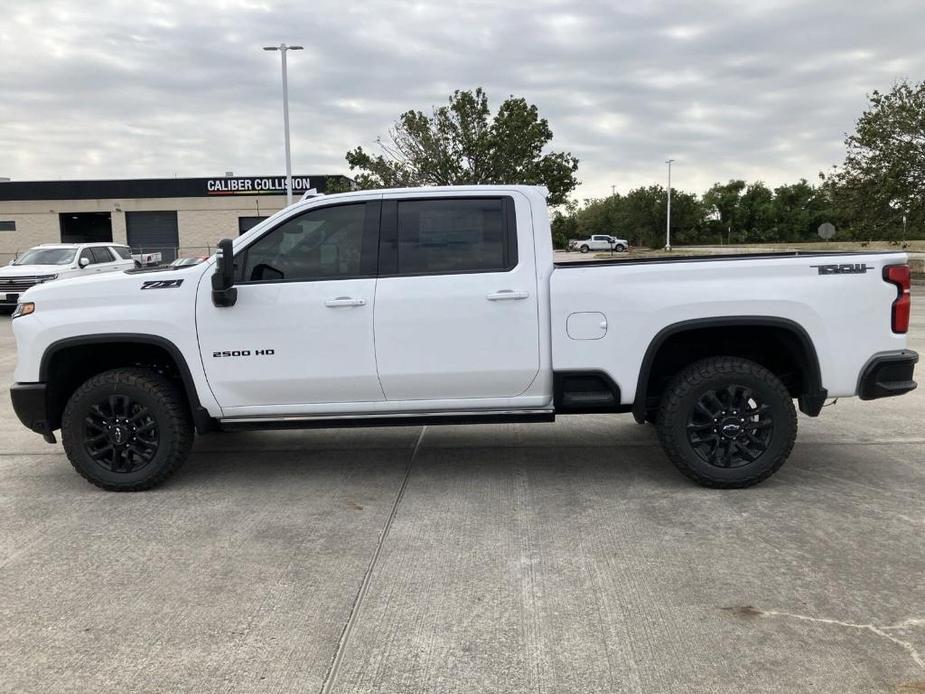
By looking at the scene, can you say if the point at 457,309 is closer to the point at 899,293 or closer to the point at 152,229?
the point at 899,293

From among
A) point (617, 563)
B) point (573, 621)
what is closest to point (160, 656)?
point (573, 621)

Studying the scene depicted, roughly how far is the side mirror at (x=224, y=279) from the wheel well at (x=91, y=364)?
1.70 feet

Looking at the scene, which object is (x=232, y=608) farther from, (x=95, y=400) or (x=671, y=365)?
(x=671, y=365)

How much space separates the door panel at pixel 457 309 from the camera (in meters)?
4.88

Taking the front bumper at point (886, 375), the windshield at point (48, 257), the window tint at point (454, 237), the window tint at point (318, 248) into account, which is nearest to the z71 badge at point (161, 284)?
the window tint at point (318, 248)

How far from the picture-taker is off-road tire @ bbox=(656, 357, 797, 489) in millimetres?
4852

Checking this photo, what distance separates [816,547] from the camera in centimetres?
408

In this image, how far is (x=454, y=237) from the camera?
16.6ft

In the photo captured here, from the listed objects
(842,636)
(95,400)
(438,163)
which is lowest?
(842,636)

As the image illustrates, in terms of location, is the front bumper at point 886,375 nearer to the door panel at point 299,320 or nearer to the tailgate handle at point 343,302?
the door panel at point 299,320

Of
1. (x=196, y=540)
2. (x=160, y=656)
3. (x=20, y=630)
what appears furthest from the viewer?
(x=196, y=540)

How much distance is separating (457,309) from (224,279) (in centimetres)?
145

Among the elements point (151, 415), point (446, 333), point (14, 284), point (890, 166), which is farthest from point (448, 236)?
point (890, 166)

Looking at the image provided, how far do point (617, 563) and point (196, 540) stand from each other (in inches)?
90.3
